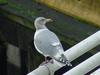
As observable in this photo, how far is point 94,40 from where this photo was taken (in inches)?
145

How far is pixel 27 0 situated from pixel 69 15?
0.98 metres

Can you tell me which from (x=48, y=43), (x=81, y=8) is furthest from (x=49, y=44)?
(x=81, y=8)

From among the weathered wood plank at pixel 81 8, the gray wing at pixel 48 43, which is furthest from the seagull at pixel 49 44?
the weathered wood plank at pixel 81 8

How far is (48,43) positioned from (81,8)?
1.88m

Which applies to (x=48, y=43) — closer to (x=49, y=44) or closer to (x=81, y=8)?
(x=49, y=44)

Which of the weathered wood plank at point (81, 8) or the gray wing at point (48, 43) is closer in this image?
the gray wing at point (48, 43)

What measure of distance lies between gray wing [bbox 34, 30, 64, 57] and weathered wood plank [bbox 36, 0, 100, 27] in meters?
1.59

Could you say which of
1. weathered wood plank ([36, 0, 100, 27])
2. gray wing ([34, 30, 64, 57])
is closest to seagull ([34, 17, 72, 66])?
gray wing ([34, 30, 64, 57])

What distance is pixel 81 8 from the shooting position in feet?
18.8

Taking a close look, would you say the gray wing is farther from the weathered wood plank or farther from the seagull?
the weathered wood plank

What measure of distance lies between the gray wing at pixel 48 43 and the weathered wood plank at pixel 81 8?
1.59 meters

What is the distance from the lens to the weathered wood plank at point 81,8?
5500 millimetres

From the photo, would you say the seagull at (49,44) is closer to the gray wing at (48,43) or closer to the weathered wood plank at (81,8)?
the gray wing at (48,43)

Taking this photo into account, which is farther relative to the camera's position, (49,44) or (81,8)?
(81,8)
